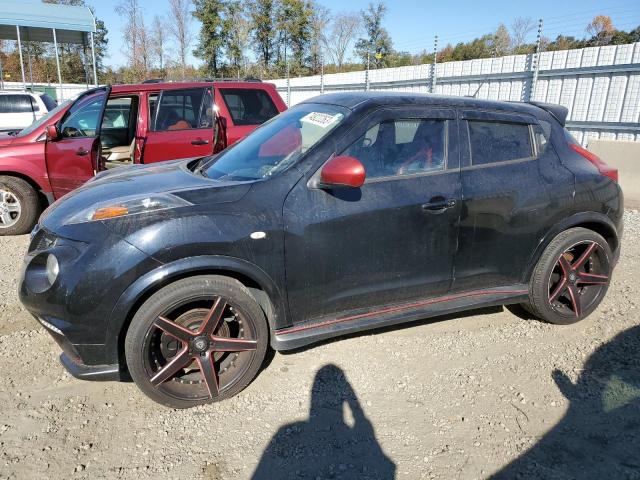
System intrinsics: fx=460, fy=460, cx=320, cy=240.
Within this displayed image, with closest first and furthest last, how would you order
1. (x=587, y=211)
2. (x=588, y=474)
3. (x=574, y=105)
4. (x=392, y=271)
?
(x=588, y=474) < (x=392, y=271) < (x=587, y=211) < (x=574, y=105)

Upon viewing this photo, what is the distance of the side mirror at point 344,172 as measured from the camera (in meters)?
2.67

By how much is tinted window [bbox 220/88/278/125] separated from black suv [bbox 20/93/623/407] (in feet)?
9.78

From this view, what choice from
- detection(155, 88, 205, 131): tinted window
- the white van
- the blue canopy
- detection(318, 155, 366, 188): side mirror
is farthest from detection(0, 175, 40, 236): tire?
the blue canopy

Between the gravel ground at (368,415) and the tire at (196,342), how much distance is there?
0.14 m

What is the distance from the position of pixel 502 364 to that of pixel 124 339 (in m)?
2.54

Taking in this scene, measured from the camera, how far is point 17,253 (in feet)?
17.7

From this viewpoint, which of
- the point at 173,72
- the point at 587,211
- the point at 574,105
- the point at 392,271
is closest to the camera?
the point at 392,271

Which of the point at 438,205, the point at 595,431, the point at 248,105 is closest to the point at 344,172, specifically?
the point at 438,205

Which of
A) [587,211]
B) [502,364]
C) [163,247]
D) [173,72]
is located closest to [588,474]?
[502,364]

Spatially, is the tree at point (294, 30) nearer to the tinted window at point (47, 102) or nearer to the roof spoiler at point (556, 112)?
the tinted window at point (47, 102)

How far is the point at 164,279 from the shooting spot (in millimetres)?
2553

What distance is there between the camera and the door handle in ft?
10.0

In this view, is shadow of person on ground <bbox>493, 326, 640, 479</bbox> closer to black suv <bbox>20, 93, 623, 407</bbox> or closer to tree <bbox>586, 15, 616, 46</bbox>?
black suv <bbox>20, 93, 623, 407</bbox>

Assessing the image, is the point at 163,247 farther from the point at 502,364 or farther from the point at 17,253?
the point at 17,253
